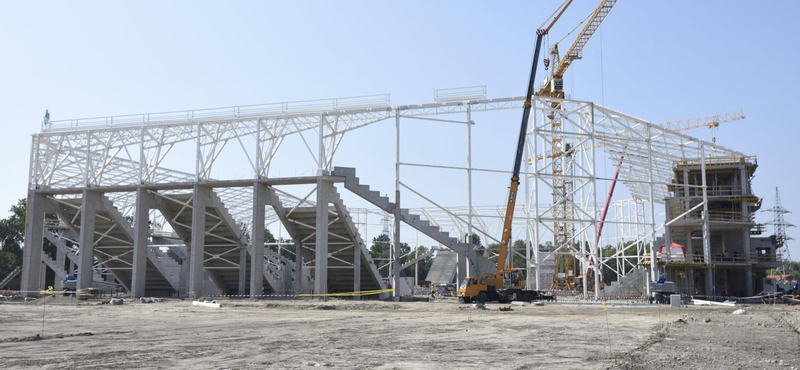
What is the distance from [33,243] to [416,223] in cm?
2881

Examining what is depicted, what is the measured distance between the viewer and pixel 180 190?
166 feet

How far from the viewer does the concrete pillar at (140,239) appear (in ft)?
157

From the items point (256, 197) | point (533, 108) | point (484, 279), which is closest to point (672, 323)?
point (484, 279)

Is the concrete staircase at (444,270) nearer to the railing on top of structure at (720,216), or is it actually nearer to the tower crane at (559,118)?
the tower crane at (559,118)

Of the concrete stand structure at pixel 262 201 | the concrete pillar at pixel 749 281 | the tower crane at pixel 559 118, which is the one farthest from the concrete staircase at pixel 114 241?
the concrete pillar at pixel 749 281

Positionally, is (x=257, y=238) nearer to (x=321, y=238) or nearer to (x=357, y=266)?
(x=321, y=238)

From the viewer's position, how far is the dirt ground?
521 inches

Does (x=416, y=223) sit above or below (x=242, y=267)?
above

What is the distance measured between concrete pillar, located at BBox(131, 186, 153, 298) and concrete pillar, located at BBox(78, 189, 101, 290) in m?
3.54

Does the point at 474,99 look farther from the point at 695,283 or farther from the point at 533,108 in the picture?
the point at 695,283

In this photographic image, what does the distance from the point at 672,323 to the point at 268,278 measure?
3415 cm

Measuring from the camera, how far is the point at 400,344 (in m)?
16.6

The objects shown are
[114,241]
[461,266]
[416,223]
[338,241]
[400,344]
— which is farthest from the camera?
[114,241]

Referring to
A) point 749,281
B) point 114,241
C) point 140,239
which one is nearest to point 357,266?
point 140,239
